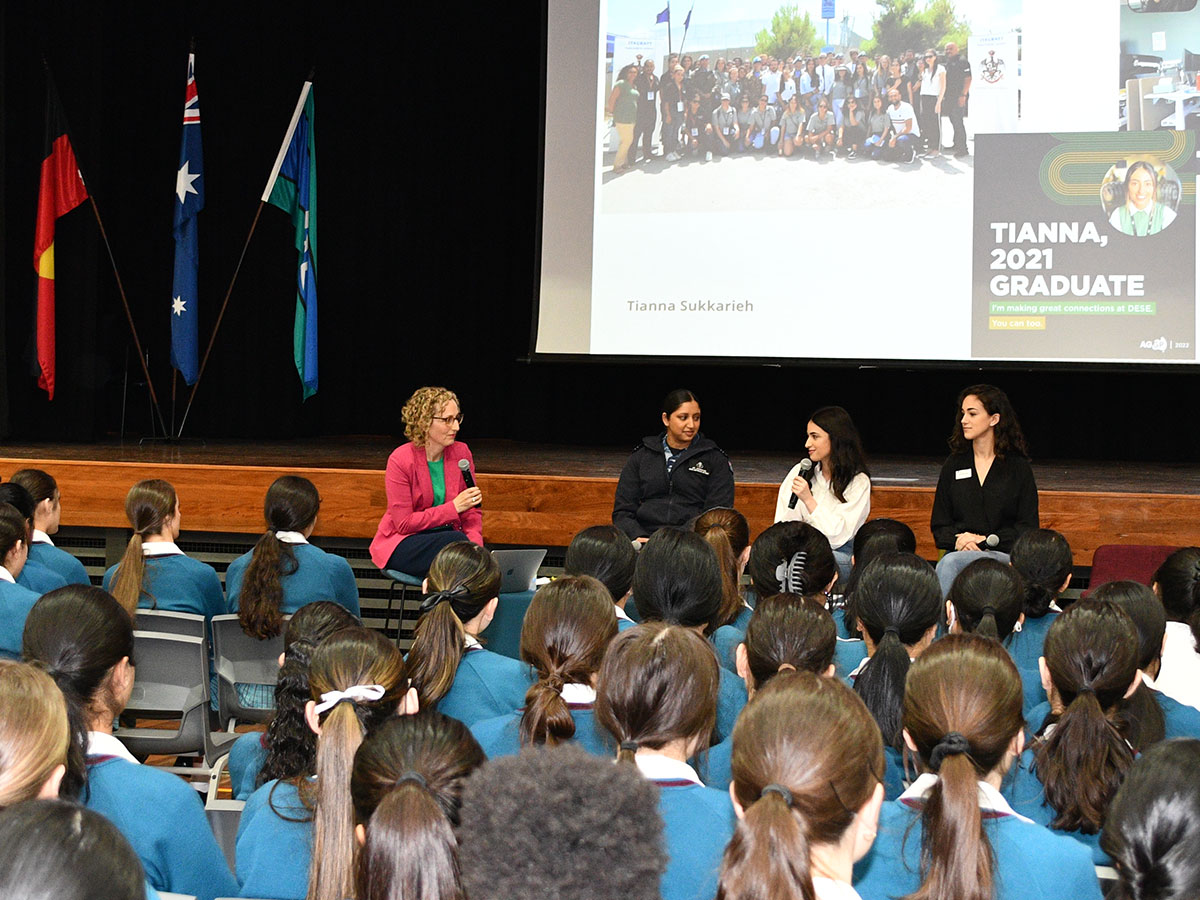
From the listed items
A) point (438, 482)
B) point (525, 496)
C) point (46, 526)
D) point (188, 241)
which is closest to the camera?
point (46, 526)

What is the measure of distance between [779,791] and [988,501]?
3.47 meters

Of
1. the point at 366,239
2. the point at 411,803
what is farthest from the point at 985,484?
the point at 366,239

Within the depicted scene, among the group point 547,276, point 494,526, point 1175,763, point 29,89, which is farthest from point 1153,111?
point 29,89

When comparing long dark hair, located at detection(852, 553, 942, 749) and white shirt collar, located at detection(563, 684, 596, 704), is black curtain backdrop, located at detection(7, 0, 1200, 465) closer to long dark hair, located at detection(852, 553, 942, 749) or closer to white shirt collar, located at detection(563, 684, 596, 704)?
long dark hair, located at detection(852, 553, 942, 749)

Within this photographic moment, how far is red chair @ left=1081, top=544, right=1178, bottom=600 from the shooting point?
4.66 m

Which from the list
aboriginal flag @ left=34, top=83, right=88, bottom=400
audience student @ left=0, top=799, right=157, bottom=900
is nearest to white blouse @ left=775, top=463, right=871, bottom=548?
audience student @ left=0, top=799, right=157, bottom=900

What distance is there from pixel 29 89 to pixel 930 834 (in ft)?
25.2

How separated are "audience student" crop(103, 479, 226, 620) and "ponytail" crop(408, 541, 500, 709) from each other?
1257mm

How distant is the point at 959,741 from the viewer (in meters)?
1.60

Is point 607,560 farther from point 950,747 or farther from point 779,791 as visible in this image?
point 779,791

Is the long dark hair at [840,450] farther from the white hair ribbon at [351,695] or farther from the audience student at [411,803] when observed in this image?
the audience student at [411,803]

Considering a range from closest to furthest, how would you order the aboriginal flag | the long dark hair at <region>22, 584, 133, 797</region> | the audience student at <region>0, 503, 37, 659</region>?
the long dark hair at <region>22, 584, 133, 797</region> < the audience student at <region>0, 503, 37, 659</region> < the aboriginal flag

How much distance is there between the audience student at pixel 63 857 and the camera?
3.24 feet

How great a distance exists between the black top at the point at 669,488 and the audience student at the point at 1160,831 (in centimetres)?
352
